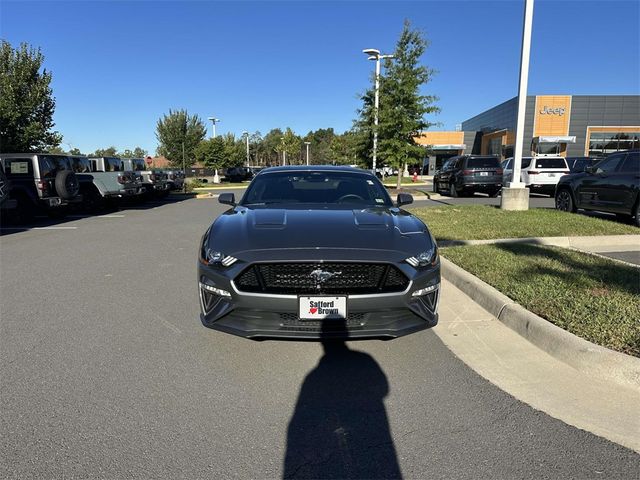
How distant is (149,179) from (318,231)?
55.2 ft

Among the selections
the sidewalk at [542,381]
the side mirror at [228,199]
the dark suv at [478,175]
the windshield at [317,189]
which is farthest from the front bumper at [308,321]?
the dark suv at [478,175]

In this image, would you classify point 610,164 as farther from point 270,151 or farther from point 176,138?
point 270,151

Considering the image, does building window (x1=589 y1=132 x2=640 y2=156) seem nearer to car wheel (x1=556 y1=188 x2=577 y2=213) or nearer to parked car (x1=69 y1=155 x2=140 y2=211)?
car wheel (x1=556 y1=188 x2=577 y2=213)

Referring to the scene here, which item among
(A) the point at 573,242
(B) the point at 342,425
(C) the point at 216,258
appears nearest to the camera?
(B) the point at 342,425

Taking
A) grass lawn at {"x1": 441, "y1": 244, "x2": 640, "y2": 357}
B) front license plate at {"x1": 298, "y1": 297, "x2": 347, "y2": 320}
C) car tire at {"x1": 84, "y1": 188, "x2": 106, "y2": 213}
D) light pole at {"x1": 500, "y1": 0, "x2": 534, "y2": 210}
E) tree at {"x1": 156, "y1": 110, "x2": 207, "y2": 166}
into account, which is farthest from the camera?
tree at {"x1": 156, "y1": 110, "x2": 207, "y2": 166}

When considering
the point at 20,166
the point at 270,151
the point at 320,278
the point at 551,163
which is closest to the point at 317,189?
the point at 320,278

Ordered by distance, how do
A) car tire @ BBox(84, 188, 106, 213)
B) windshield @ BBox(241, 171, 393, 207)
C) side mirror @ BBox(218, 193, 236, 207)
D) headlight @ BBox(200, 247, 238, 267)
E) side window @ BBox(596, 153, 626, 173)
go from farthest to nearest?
car tire @ BBox(84, 188, 106, 213)
side window @ BBox(596, 153, 626, 173)
side mirror @ BBox(218, 193, 236, 207)
windshield @ BBox(241, 171, 393, 207)
headlight @ BBox(200, 247, 238, 267)

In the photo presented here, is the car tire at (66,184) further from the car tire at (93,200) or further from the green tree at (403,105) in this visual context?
the green tree at (403,105)

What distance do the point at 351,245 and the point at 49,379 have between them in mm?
2451

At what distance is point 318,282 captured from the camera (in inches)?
129

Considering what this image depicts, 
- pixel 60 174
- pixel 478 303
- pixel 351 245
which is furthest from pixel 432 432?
pixel 60 174

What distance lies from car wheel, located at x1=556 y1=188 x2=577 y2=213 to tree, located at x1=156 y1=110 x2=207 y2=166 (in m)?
32.7

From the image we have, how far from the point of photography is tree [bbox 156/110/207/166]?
40.0 metres

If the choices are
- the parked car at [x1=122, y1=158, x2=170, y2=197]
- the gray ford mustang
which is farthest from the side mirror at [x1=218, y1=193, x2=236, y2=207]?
the parked car at [x1=122, y1=158, x2=170, y2=197]
